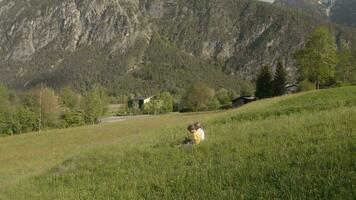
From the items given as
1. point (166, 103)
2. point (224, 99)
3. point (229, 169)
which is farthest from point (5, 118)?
point (229, 169)

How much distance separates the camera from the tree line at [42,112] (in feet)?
376

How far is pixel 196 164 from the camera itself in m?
18.3

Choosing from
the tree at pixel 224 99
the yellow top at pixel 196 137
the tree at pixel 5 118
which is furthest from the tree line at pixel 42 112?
the yellow top at pixel 196 137

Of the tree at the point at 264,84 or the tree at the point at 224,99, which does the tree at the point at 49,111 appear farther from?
the tree at the point at 224,99

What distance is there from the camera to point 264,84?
10688cm

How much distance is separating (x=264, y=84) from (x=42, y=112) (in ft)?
190

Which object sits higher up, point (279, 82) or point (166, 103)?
point (279, 82)

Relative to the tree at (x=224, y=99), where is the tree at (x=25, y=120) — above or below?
below

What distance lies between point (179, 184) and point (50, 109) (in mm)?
114805

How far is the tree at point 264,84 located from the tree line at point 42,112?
163 ft

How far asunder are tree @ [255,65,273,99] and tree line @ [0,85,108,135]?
4981 cm

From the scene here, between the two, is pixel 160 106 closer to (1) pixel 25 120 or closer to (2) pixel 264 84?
(1) pixel 25 120

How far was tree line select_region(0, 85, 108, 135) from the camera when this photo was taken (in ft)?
376

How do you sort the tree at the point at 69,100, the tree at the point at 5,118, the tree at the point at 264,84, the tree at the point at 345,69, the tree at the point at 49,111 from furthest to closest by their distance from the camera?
the tree at the point at 69,100 < the tree at the point at 49,111 < the tree at the point at 5,118 < the tree at the point at 264,84 < the tree at the point at 345,69
